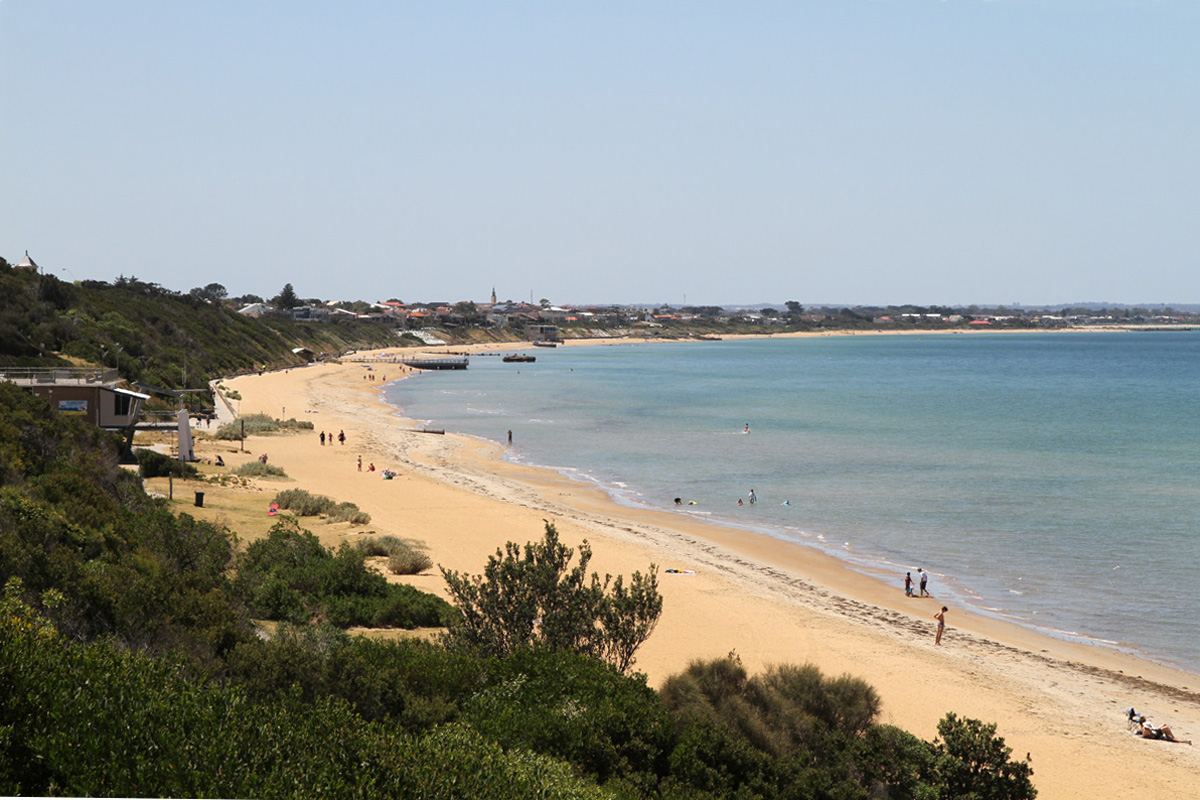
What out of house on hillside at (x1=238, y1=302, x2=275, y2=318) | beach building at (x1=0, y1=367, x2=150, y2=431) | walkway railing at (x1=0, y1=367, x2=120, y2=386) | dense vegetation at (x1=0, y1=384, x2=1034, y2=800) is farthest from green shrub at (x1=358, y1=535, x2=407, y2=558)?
house on hillside at (x1=238, y1=302, x2=275, y2=318)

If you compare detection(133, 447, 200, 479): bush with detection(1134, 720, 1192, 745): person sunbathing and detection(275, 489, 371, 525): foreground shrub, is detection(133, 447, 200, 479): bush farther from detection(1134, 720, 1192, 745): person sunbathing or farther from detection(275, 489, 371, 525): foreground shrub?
detection(1134, 720, 1192, 745): person sunbathing

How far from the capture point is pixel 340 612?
15.9m

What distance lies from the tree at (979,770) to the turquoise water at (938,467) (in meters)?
10.6

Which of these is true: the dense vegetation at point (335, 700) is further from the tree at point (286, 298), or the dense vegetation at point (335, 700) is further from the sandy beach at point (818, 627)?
the tree at point (286, 298)

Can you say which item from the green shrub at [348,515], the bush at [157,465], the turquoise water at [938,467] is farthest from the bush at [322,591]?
the turquoise water at [938,467]

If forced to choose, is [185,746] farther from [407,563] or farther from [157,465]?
[157,465]

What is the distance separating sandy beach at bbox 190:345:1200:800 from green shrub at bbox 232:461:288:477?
0.92m

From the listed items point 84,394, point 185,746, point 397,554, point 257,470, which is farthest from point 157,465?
point 185,746

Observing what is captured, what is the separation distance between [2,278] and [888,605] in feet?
148

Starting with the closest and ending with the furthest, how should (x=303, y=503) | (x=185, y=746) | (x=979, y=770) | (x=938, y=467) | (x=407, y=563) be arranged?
1. (x=185, y=746)
2. (x=979, y=770)
3. (x=407, y=563)
4. (x=303, y=503)
5. (x=938, y=467)

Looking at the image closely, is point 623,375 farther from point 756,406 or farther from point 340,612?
point 340,612

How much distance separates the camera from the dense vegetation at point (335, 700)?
6.12 metres

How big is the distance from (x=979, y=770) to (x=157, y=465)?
84.1ft

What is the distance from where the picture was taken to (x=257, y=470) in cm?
3250
